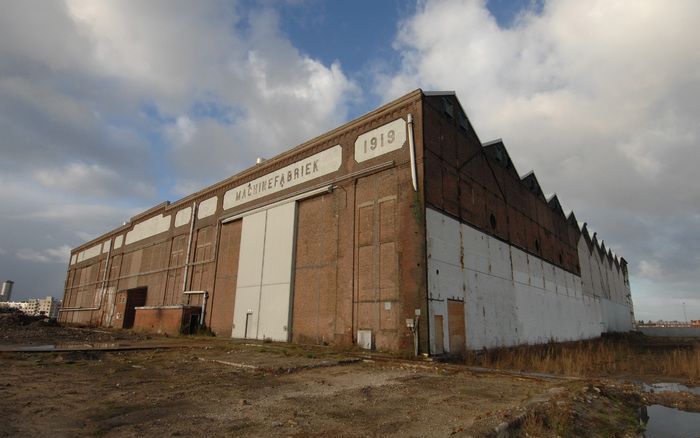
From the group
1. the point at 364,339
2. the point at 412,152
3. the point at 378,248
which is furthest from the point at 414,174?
the point at 364,339

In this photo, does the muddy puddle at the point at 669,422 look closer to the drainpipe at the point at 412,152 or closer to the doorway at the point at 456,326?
the doorway at the point at 456,326

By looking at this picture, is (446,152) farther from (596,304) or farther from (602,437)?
(596,304)

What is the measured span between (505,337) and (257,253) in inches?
561

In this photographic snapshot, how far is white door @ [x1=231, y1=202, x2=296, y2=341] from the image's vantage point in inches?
829

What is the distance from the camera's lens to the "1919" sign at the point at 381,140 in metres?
17.8

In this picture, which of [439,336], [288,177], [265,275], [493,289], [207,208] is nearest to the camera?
[439,336]

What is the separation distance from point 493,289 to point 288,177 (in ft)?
41.5

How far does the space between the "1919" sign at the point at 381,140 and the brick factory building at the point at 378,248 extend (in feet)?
0.20

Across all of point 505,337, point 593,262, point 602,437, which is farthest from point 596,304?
point 602,437

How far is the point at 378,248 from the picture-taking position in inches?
674

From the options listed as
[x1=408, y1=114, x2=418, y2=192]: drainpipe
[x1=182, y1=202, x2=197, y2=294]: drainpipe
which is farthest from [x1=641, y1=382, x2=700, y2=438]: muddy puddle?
[x1=182, y1=202, x2=197, y2=294]: drainpipe

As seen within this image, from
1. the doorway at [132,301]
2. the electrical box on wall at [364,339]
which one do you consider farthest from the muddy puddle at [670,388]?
the doorway at [132,301]

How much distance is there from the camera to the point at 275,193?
2378 centimetres

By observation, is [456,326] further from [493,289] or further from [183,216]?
[183,216]
